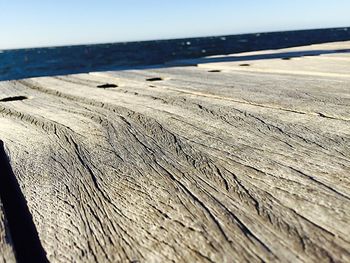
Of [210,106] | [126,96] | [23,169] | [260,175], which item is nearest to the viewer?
[260,175]

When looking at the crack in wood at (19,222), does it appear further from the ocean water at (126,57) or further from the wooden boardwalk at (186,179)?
the ocean water at (126,57)

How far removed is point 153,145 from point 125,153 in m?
0.10

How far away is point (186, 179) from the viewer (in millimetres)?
839

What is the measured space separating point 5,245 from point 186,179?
39cm

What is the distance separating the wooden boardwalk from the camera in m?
0.60

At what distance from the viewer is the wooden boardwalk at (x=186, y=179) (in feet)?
1.97

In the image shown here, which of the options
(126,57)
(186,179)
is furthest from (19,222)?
(126,57)

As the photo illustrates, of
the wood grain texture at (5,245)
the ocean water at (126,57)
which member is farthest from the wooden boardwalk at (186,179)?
the ocean water at (126,57)

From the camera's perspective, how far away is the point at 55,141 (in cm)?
121

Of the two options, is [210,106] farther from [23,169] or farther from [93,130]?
[23,169]

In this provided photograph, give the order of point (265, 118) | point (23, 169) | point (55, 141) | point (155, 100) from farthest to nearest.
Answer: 1. point (155, 100)
2. point (265, 118)
3. point (55, 141)
4. point (23, 169)

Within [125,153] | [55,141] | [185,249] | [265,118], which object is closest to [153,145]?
[125,153]

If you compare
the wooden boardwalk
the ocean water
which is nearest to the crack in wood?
the wooden boardwalk

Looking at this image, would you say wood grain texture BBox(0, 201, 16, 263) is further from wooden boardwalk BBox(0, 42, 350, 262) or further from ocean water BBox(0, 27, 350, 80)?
ocean water BBox(0, 27, 350, 80)
